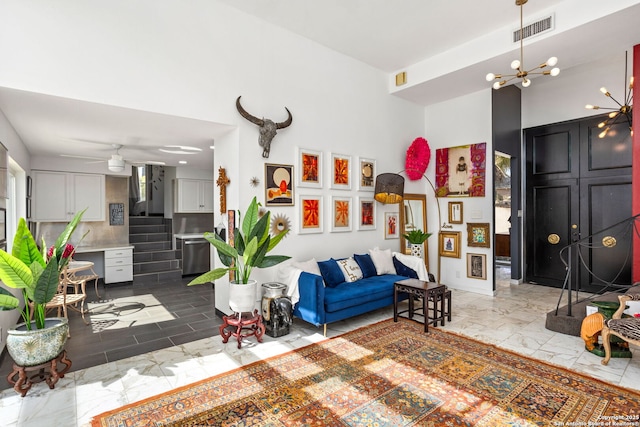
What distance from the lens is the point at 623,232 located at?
5.76m

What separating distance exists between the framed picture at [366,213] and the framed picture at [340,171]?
Result: 427mm

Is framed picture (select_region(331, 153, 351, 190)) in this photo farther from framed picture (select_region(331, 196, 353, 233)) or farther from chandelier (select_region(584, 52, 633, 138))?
chandelier (select_region(584, 52, 633, 138))

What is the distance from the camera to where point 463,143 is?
634 cm

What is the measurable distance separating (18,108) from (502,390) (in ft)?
17.9

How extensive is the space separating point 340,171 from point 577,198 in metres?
4.65

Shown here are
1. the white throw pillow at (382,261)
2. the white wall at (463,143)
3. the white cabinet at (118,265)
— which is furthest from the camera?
the white cabinet at (118,265)

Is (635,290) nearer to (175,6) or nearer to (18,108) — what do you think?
(175,6)

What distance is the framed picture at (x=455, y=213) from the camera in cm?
640

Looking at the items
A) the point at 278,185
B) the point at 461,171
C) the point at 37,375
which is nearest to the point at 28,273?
the point at 37,375

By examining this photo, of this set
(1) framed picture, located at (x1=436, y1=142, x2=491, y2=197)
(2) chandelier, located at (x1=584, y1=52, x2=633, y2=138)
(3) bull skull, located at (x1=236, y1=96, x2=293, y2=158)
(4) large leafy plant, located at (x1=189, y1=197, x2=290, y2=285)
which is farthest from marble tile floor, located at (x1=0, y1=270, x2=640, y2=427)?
(2) chandelier, located at (x1=584, y1=52, x2=633, y2=138)

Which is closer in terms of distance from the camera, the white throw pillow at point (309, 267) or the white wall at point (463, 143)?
the white throw pillow at point (309, 267)

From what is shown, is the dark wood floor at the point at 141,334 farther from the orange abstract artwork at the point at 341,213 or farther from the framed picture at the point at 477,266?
the framed picture at the point at 477,266

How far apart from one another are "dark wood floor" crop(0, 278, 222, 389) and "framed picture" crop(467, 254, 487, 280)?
453cm

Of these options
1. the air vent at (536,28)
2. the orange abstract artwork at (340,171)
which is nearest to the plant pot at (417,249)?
the orange abstract artwork at (340,171)
